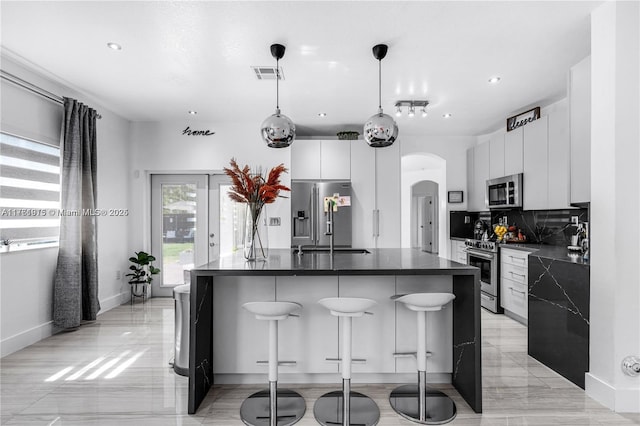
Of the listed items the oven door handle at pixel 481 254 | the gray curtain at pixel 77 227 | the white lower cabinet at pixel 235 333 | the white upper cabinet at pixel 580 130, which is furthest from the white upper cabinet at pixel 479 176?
the gray curtain at pixel 77 227

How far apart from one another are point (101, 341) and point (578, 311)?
14.0ft

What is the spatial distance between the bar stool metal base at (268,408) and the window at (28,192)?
106 inches

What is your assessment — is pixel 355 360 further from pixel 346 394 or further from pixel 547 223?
pixel 547 223

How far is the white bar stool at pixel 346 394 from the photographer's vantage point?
2.14 meters

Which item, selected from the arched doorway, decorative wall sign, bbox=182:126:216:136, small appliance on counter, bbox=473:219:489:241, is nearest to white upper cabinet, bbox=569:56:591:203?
small appliance on counter, bbox=473:219:489:241

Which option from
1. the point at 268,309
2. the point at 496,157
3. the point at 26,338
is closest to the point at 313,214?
the point at 496,157

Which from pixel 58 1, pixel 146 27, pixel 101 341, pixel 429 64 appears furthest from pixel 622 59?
pixel 101 341

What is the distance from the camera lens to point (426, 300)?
2.18 m

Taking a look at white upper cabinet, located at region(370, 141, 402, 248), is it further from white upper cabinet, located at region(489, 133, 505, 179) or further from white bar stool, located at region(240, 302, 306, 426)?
white bar stool, located at region(240, 302, 306, 426)

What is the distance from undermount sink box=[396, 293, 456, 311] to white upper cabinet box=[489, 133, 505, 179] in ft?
11.1

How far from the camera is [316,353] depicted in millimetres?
2643

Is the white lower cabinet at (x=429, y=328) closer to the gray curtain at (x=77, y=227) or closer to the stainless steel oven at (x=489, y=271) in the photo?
the stainless steel oven at (x=489, y=271)

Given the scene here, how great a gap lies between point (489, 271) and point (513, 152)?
1.59m

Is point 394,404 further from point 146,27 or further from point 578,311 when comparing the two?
point 146,27
